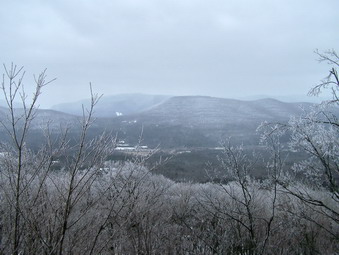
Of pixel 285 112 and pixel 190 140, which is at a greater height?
pixel 285 112

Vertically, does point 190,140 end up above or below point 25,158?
below

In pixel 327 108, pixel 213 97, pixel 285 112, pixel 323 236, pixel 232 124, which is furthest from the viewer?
pixel 213 97

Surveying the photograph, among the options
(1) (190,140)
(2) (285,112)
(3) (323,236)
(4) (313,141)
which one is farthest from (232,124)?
(4) (313,141)

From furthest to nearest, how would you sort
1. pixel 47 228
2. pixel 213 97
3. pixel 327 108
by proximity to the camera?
1. pixel 213 97
2. pixel 327 108
3. pixel 47 228

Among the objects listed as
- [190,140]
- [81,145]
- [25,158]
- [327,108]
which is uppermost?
[327,108]

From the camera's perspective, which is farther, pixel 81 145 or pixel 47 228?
pixel 47 228

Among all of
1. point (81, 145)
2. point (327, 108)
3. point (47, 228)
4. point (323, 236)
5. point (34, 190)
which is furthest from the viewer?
point (323, 236)

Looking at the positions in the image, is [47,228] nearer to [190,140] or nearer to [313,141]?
[313,141]

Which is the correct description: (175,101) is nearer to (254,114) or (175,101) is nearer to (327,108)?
(254,114)

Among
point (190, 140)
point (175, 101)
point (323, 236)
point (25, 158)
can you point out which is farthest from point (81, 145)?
point (175, 101)
